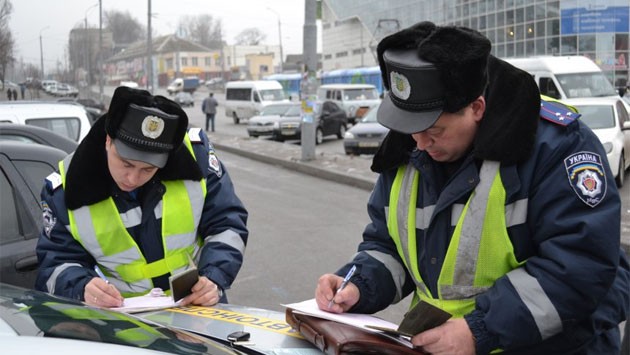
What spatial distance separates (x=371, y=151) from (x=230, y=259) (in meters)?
16.9

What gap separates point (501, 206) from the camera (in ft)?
6.91

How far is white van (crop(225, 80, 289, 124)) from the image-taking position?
36.6 m

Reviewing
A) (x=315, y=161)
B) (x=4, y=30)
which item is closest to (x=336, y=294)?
(x=315, y=161)

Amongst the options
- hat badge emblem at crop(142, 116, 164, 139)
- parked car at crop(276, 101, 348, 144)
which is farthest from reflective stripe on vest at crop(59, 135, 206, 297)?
parked car at crop(276, 101, 348, 144)

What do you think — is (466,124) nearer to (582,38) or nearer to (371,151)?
(371,151)

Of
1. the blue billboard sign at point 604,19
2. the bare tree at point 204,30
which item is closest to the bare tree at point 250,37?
the bare tree at point 204,30

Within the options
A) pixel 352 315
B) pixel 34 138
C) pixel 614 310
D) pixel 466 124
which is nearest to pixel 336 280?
pixel 352 315

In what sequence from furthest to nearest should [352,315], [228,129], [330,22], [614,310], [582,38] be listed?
[330,22] < [582,38] < [228,129] < [352,315] < [614,310]

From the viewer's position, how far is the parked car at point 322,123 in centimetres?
2570

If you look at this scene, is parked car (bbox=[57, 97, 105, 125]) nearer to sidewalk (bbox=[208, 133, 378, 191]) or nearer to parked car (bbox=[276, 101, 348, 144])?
sidewalk (bbox=[208, 133, 378, 191])

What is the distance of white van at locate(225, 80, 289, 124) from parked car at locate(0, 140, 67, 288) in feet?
103

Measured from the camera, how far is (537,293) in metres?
2.04

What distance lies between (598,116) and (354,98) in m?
19.1

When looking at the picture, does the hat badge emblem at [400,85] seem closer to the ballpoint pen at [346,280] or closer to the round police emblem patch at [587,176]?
the round police emblem patch at [587,176]
